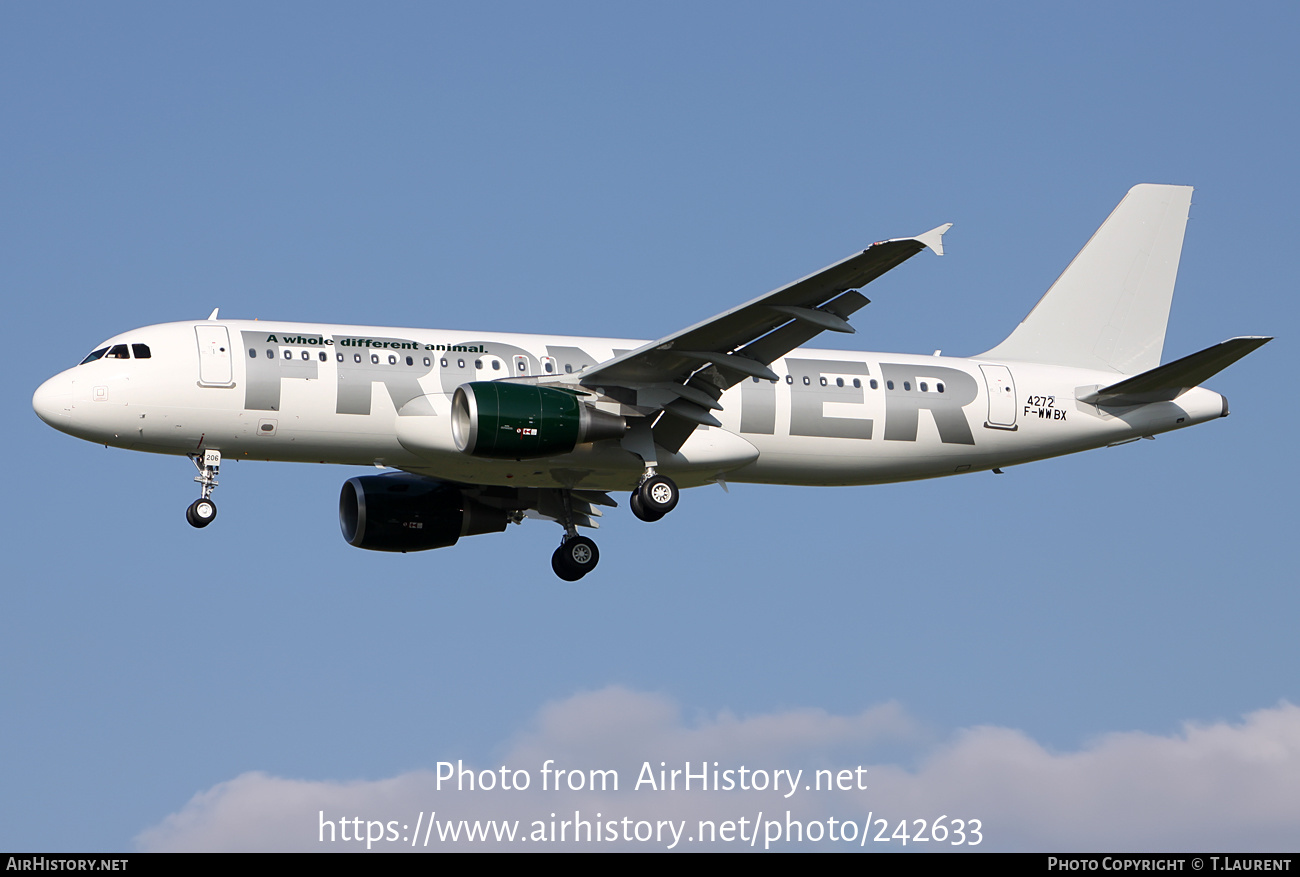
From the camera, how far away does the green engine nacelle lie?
109ft

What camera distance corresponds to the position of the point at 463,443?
33344 millimetres

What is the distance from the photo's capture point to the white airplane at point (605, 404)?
33812mm

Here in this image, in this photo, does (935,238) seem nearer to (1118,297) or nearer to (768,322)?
(768,322)

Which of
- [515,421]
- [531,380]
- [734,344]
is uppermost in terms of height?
[734,344]

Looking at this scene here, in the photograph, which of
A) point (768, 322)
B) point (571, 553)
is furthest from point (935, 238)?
point (571, 553)

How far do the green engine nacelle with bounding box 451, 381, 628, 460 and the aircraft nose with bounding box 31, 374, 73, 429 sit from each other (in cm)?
771

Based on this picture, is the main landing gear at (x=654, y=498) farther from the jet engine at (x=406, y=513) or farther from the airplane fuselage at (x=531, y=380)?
the jet engine at (x=406, y=513)

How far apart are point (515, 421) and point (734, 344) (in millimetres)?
4712

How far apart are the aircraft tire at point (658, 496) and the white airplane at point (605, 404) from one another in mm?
52

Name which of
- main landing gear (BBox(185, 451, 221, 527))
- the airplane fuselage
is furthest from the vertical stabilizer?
main landing gear (BBox(185, 451, 221, 527))

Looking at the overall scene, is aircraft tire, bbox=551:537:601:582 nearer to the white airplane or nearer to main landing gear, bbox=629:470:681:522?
the white airplane

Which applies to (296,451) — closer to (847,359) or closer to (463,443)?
(463,443)

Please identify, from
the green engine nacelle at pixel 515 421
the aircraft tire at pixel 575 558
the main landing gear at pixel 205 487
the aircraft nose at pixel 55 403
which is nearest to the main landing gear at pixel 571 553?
the aircraft tire at pixel 575 558

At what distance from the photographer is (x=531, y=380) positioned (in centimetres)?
3519
